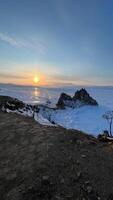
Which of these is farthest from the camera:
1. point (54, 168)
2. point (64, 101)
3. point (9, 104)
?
point (64, 101)

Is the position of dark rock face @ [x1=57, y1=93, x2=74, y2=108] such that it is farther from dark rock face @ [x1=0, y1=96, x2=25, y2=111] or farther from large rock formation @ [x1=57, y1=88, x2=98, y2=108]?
dark rock face @ [x1=0, y1=96, x2=25, y2=111]

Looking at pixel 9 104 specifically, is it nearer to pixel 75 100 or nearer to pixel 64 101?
pixel 64 101

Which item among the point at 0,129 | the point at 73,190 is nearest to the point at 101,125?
the point at 0,129

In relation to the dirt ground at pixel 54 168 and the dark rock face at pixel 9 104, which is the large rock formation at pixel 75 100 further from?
the dirt ground at pixel 54 168

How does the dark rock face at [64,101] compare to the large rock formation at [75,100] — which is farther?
the large rock formation at [75,100]

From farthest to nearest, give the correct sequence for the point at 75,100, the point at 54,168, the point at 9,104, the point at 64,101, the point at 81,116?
the point at 75,100 → the point at 64,101 → the point at 81,116 → the point at 9,104 → the point at 54,168

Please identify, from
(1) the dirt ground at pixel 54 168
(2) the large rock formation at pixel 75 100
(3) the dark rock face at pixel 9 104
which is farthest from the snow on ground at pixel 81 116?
(1) the dirt ground at pixel 54 168

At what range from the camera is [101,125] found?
3344 inches

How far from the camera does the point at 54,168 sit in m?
8.62

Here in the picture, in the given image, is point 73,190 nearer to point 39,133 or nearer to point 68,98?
point 39,133

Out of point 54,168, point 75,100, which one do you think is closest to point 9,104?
point 54,168

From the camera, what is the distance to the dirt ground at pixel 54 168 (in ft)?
24.5

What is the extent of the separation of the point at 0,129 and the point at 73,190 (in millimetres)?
8032

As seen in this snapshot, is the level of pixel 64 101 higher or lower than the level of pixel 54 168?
lower
